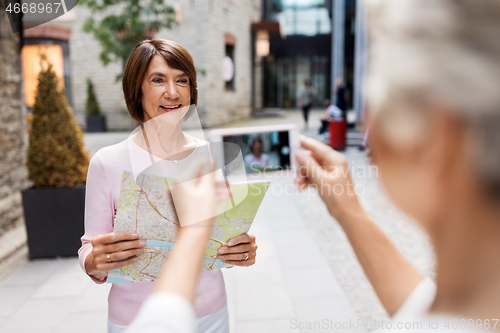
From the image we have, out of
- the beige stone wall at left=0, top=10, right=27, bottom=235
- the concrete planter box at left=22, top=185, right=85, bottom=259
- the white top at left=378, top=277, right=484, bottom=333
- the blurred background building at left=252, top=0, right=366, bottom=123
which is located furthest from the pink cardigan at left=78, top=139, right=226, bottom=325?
the blurred background building at left=252, top=0, right=366, bottom=123

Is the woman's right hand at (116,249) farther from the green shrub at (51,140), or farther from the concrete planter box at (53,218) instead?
the green shrub at (51,140)

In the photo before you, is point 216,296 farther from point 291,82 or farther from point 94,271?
point 291,82

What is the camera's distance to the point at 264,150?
97 centimetres

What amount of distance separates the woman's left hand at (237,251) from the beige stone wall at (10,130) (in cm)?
416

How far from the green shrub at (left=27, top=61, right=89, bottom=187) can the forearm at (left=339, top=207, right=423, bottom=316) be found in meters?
3.76

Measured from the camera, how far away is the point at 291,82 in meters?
23.8

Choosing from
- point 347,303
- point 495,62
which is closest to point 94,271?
point 495,62

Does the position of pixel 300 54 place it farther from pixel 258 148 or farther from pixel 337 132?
pixel 258 148

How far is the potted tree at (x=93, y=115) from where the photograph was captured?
1283cm

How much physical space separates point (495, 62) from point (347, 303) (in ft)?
9.68

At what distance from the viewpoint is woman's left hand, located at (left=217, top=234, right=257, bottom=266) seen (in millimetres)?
1009

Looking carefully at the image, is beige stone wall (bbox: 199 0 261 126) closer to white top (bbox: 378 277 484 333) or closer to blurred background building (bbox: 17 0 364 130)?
blurred background building (bbox: 17 0 364 130)

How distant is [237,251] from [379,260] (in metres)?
0.43

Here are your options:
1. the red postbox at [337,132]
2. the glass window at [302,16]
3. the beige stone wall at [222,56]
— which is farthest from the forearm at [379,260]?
the glass window at [302,16]
